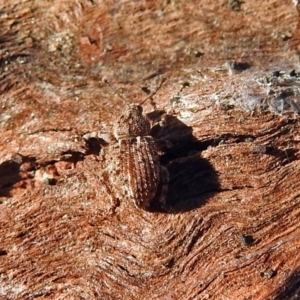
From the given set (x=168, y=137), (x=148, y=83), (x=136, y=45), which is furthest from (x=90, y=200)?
(x=136, y=45)

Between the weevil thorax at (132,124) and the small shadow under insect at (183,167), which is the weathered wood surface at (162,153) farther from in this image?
the weevil thorax at (132,124)

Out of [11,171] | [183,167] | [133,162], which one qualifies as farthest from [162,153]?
[11,171]

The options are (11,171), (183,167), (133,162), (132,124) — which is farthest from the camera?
(11,171)

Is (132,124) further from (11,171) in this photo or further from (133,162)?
(11,171)

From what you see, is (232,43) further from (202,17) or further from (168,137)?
(168,137)

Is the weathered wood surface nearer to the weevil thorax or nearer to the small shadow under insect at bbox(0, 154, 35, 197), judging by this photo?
the small shadow under insect at bbox(0, 154, 35, 197)
